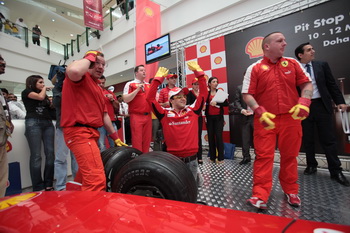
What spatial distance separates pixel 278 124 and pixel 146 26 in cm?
581

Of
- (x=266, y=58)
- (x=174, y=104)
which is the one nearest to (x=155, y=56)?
(x=174, y=104)

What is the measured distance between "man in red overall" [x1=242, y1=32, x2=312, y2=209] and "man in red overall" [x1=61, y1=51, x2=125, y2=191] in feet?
4.25

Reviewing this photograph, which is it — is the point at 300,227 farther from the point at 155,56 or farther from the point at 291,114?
the point at 155,56

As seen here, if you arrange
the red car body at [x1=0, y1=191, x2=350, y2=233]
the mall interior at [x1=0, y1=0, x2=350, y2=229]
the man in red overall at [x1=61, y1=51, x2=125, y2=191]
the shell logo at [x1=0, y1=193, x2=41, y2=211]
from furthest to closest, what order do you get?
the mall interior at [x1=0, y1=0, x2=350, y2=229] → the man in red overall at [x1=61, y1=51, x2=125, y2=191] → the shell logo at [x1=0, y1=193, x2=41, y2=211] → the red car body at [x1=0, y1=191, x2=350, y2=233]

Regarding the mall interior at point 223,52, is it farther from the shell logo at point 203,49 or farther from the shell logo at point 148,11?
the shell logo at point 148,11

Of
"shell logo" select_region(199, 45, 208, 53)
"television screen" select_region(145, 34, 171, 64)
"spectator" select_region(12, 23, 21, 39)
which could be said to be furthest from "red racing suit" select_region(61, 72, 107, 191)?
"spectator" select_region(12, 23, 21, 39)

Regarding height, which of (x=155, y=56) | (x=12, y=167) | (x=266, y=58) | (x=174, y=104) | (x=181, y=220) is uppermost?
(x=155, y=56)

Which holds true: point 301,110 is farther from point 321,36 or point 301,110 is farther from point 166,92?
point 166,92

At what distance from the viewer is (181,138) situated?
77.8 inches

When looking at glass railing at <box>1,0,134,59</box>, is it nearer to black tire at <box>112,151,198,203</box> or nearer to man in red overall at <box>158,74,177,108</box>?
man in red overall at <box>158,74,177,108</box>

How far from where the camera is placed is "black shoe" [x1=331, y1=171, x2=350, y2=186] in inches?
82.0

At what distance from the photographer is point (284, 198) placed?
6.01 feet

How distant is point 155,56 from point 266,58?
4.14m

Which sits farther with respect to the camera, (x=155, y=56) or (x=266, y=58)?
(x=155, y=56)
